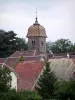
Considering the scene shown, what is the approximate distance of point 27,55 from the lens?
84.2m

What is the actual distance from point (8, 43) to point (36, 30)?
28.3 feet

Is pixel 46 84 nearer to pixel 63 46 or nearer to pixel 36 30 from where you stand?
pixel 36 30

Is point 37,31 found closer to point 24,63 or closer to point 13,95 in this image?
point 24,63

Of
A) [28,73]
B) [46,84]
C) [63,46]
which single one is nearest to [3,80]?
[46,84]

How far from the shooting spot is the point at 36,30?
4131 inches

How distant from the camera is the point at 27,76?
2409 inches

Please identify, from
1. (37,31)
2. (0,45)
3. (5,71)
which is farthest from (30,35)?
(5,71)

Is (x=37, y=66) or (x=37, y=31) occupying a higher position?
(x=37, y=31)

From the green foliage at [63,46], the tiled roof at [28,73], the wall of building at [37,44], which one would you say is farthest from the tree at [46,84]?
the green foliage at [63,46]

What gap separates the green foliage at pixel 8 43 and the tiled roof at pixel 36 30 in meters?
3.35

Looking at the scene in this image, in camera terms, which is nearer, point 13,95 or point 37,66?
point 13,95

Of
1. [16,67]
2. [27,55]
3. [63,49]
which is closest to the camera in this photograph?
[16,67]

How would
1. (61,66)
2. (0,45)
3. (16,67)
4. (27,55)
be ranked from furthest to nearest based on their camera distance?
(0,45) < (27,55) < (16,67) < (61,66)

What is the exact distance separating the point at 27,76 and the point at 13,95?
76.4 feet
